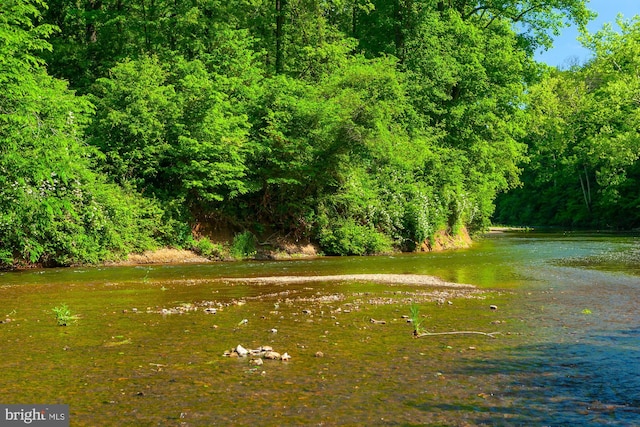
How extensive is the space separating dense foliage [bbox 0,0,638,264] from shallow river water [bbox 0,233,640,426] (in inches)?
274

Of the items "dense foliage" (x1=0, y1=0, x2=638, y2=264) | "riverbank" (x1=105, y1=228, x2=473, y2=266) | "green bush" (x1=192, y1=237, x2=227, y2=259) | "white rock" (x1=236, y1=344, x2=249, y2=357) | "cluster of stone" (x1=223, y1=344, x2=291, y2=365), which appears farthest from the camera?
"green bush" (x1=192, y1=237, x2=227, y2=259)

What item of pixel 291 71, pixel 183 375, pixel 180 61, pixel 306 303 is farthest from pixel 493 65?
pixel 183 375

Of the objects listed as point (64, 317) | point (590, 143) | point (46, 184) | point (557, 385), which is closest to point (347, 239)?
point (46, 184)

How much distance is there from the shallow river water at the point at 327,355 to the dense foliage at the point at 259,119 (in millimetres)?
6968

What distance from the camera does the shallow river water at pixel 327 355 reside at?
5.90 metres

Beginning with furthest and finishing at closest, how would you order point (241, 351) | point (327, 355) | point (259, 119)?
1. point (259, 119)
2. point (327, 355)
3. point (241, 351)

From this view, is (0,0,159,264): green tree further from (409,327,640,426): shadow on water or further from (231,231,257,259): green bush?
(409,327,640,426): shadow on water

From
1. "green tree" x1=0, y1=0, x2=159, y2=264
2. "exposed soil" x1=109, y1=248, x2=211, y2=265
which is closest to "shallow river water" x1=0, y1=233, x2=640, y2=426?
"green tree" x1=0, y1=0, x2=159, y2=264

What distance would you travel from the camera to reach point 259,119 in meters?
30.1

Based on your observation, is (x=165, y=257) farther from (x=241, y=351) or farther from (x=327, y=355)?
(x=327, y=355)

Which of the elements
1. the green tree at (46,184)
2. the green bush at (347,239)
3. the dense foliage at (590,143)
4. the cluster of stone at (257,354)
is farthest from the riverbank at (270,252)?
the dense foliage at (590,143)

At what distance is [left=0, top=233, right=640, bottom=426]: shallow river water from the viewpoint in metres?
5.90

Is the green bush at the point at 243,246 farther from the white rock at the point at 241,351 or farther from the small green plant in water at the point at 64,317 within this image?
the white rock at the point at 241,351

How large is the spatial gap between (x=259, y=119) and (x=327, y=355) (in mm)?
23079
